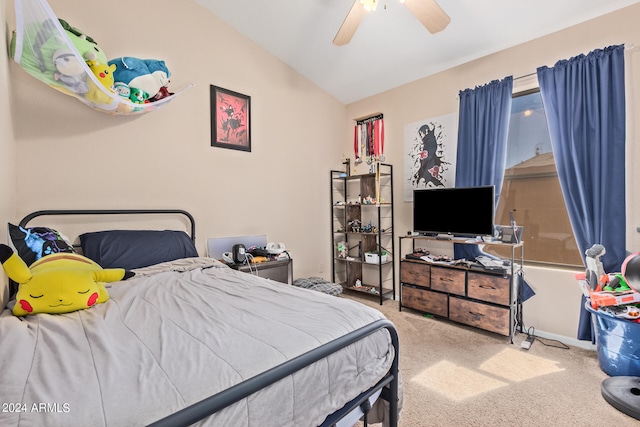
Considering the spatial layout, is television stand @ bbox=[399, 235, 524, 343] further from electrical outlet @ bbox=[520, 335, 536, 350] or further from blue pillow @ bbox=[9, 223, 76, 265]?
blue pillow @ bbox=[9, 223, 76, 265]

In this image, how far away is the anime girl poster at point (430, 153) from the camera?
332 centimetres

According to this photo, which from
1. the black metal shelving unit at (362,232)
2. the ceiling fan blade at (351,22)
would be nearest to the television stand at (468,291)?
the black metal shelving unit at (362,232)

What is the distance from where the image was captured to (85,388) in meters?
0.71

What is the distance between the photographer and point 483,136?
299cm

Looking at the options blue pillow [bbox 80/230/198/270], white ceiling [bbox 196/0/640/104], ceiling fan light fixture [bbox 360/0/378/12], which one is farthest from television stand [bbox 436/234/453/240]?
blue pillow [bbox 80/230/198/270]

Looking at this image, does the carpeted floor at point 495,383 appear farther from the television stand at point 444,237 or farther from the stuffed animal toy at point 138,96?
the stuffed animal toy at point 138,96

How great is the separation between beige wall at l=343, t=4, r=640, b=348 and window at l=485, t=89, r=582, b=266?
0.19 metres

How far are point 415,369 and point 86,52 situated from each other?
3065mm

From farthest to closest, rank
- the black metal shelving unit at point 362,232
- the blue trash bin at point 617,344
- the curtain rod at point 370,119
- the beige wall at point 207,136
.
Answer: the curtain rod at point 370,119 < the black metal shelving unit at point 362,232 < the beige wall at point 207,136 < the blue trash bin at point 617,344

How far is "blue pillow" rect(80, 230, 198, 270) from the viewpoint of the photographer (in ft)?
6.89

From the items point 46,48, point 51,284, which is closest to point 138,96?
point 46,48

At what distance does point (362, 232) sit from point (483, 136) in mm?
1690

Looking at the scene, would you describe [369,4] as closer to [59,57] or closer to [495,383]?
[59,57]

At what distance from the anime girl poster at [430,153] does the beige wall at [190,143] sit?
1.08 metres
